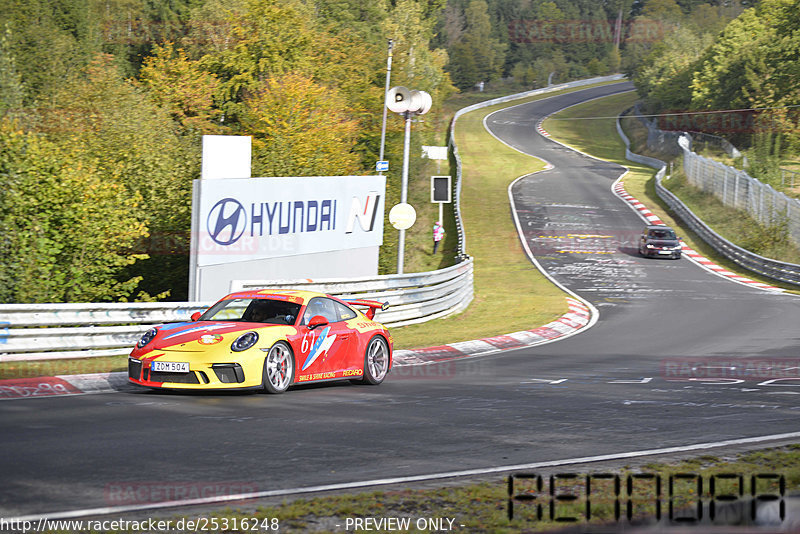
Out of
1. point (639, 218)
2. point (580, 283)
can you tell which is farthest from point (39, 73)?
point (580, 283)

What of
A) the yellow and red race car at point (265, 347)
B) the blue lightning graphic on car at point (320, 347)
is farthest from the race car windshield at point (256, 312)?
the blue lightning graphic on car at point (320, 347)

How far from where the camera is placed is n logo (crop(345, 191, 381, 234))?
24672 millimetres

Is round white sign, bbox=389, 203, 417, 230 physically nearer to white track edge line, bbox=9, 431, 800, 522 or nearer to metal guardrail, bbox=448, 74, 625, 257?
metal guardrail, bbox=448, 74, 625, 257

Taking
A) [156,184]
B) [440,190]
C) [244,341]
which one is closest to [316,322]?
[244,341]

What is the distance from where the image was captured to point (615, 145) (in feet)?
287

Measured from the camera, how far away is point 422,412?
10.5 meters

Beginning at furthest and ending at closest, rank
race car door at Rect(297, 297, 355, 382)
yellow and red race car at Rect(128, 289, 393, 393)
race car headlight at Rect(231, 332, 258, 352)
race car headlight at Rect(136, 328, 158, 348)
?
race car door at Rect(297, 297, 355, 382), race car headlight at Rect(136, 328, 158, 348), race car headlight at Rect(231, 332, 258, 352), yellow and red race car at Rect(128, 289, 393, 393)

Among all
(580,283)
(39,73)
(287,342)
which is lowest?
(580,283)

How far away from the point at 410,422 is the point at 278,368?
2777 mm

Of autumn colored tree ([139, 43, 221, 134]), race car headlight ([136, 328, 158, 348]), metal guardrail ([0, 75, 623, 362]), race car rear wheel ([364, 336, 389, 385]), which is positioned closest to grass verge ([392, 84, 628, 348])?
metal guardrail ([0, 75, 623, 362])

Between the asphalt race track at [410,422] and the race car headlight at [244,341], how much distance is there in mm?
650

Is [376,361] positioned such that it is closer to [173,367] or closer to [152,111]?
[173,367]

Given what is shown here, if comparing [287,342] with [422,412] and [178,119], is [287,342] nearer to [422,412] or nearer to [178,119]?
[422,412]

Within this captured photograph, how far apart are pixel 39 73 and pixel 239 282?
56.8 meters
